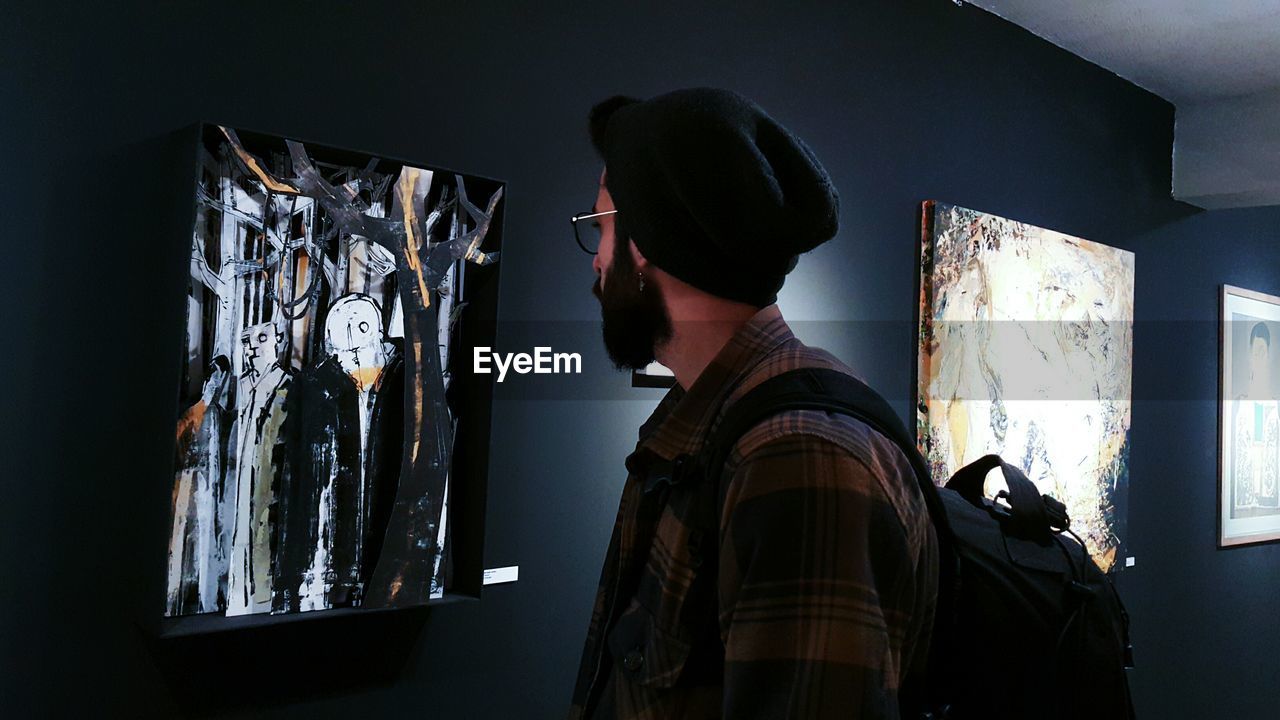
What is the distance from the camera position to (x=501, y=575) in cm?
223

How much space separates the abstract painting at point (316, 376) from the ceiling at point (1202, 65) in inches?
104

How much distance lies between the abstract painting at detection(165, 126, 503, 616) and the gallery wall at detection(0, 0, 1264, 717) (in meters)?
0.07

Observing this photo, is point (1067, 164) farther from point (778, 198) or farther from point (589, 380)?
point (778, 198)

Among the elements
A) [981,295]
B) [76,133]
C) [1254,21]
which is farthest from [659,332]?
[1254,21]

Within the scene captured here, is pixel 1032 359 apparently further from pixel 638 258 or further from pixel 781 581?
pixel 781 581

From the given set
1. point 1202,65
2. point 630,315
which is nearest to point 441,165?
point 630,315

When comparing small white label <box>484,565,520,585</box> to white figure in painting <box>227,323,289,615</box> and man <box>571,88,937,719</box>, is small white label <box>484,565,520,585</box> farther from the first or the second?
man <box>571,88,937,719</box>

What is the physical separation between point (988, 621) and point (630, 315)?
1.82 ft

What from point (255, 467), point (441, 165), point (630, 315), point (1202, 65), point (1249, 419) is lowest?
point (255, 467)

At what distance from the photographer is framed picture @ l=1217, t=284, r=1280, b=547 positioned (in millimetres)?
4820

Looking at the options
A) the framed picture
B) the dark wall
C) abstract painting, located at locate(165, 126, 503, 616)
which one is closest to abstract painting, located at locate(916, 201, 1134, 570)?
the dark wall

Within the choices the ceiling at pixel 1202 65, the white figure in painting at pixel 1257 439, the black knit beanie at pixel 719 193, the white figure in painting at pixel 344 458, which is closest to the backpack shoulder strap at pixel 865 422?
the black knit beanie at pixel 719 193

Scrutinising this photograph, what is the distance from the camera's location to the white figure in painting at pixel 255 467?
1.70m

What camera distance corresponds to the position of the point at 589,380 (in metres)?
2.42
